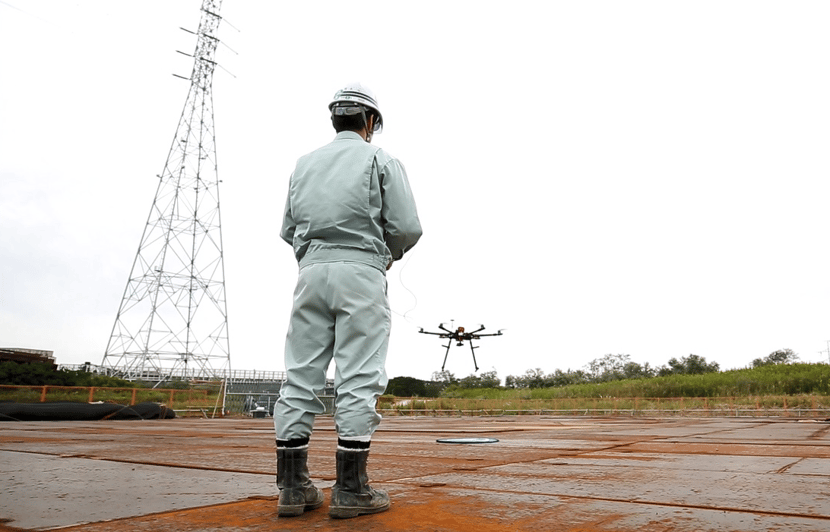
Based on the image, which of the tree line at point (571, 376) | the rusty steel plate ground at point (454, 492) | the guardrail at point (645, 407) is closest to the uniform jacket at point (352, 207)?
the rusty steel plate ground at point (454, 492)

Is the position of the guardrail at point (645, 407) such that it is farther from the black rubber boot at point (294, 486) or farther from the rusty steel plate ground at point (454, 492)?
the black rubber boot at point (294, 486)

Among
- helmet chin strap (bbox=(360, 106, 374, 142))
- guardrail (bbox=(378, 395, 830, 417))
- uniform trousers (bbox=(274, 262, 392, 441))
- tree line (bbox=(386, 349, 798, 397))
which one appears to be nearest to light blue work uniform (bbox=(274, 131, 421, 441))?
uniform trousers (bbox=(274, 262, 392, 441))

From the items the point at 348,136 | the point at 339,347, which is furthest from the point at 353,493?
the point at 348,136

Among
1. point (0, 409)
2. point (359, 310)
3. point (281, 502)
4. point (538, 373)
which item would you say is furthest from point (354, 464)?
point (538, 373)

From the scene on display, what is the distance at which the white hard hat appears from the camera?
7.37ft

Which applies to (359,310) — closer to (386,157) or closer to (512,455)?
(386,157)

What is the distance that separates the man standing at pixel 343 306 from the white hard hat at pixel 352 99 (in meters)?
0.12

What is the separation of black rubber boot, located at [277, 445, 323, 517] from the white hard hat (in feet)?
4.13

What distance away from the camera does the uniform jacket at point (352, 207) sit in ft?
6.61

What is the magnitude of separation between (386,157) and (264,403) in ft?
71.5

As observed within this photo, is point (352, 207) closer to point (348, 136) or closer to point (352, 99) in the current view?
point (348, 136)

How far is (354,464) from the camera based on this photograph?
1.80m

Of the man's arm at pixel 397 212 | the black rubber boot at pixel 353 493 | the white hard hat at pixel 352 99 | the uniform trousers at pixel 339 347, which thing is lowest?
the black rubber boot at pixel 353 493

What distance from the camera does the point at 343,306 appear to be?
1904 millimetres
